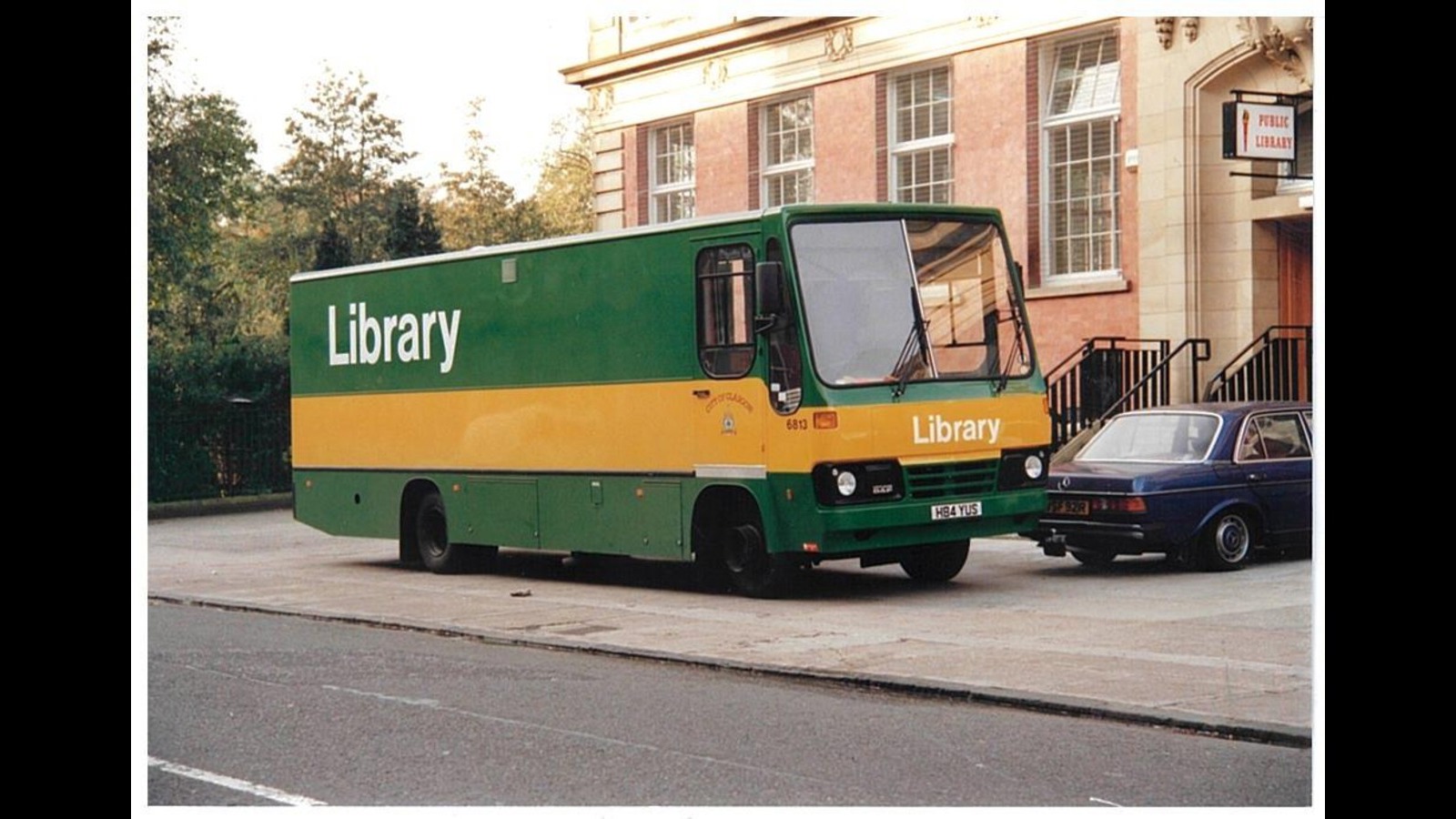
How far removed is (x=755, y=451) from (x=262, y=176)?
40761mm

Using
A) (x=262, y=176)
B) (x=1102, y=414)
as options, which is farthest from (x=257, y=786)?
(x=262, y=176)

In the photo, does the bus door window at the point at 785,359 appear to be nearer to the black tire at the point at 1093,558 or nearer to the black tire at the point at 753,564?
the black tire at the point at 753,564

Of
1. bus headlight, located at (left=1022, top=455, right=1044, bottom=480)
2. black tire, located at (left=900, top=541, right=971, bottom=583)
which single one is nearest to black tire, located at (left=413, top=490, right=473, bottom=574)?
black tire, located at (left=900, top=541, right=971, bottom=583)

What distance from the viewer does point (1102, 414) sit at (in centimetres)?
2356

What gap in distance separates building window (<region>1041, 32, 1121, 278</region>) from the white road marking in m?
17.6

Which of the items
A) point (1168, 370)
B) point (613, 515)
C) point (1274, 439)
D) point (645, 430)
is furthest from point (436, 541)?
point (1168, 370)

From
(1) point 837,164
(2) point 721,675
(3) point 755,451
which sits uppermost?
(1) point 837,164

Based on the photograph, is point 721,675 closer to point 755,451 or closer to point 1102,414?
point 755,451

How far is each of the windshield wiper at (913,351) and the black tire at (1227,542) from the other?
2.95 meters

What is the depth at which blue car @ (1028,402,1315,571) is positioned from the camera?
16.4 meters

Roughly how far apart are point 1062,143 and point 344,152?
108 ft

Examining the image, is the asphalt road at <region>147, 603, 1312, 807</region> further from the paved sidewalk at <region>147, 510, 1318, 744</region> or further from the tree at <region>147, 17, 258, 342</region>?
the tree at <region>147, 17, 258, 342</region>

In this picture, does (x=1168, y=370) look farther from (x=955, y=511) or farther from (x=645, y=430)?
(x=645, y=430)

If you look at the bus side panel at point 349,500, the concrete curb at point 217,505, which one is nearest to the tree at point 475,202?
the concrete curb at point 217,505
